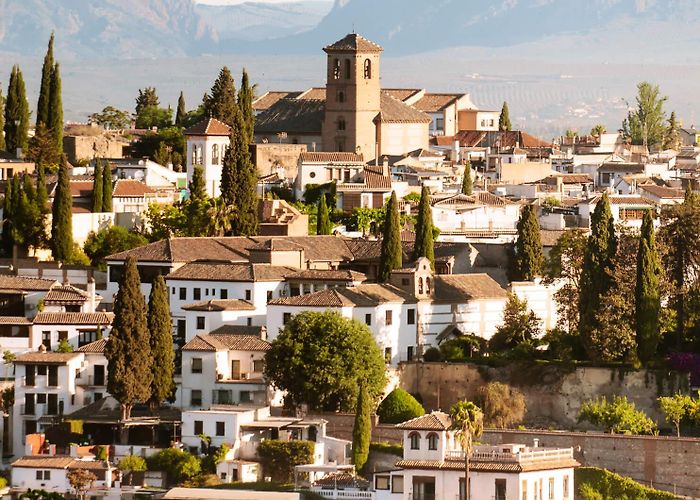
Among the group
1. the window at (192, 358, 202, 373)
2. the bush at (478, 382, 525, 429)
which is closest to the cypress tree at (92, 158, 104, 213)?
the window at (192, 358, 202, 373)

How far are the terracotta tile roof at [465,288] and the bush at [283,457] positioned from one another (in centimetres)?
1163

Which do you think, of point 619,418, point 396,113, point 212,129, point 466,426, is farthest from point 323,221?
point 466,426

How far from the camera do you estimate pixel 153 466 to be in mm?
73688

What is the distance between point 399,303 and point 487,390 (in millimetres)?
5316

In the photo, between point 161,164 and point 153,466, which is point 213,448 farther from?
point 161,164

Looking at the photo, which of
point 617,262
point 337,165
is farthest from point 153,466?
point 337,165

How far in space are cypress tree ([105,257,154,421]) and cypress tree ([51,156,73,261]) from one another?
15904mm

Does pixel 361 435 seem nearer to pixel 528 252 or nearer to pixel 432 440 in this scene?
pixel 432 440

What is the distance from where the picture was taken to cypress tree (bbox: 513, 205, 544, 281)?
8800 cm

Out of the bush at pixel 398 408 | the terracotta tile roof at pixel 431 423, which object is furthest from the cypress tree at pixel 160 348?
the terracotta tile roof at pixel 431 423

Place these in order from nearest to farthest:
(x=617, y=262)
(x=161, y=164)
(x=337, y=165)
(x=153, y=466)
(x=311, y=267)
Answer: (x=153, y=466) → (x=617, y=262) → (x=311, y=267) → (x=337, y=165) → (x=161, y=164)

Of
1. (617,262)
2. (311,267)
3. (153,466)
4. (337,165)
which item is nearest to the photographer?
(153,466)

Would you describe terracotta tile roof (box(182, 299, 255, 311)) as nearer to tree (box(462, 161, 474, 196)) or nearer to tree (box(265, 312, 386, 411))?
tree (box(265, 312, 386, 411))

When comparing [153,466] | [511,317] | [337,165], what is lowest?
[153,466]
